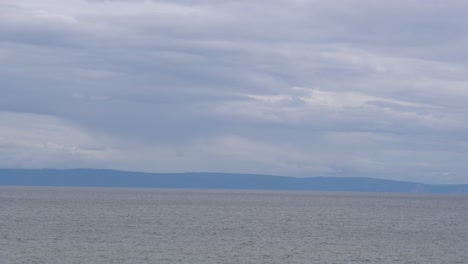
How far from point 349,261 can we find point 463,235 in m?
30.2

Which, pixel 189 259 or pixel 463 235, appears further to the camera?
pixel 463 235

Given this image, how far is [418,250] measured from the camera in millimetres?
58531

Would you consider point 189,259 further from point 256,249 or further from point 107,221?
point 107,221

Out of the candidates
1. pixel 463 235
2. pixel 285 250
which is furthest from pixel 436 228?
pixel 285 250

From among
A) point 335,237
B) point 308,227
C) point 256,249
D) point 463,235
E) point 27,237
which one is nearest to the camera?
point 256,249

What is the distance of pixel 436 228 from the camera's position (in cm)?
8625

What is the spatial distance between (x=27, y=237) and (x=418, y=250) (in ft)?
105

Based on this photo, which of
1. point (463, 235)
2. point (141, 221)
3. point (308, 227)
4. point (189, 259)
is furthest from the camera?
point (141, 221)

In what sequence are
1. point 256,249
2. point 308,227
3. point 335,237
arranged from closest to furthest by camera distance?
1. point 256,249
2. point 335,237
3. point 308,227

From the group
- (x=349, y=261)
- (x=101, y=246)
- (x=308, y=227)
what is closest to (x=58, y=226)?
(x=101, y=246)

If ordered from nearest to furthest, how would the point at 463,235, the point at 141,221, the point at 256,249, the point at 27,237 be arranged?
the point at 256,249
the point at 27,237
the point at 463,235
the point at 141,221

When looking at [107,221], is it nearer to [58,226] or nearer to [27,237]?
[58,226]

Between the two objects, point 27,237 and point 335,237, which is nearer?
point 27,237

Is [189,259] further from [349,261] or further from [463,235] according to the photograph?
[463,235]
